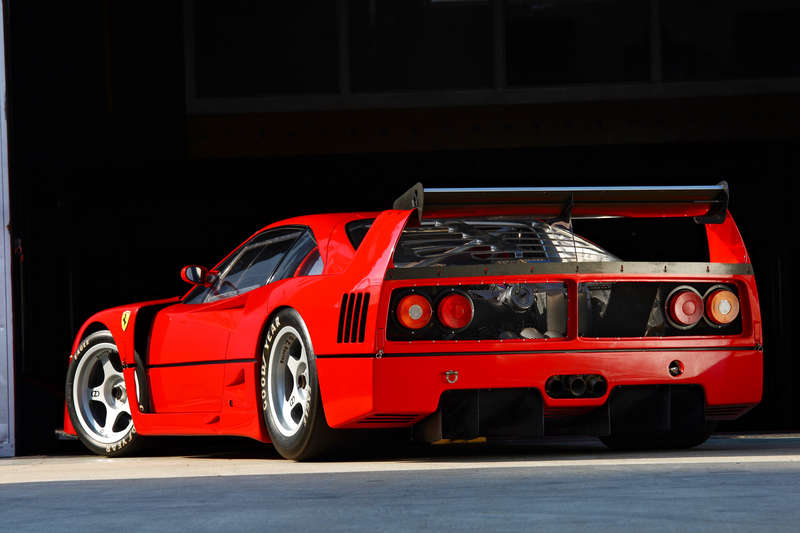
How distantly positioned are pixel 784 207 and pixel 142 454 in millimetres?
6560

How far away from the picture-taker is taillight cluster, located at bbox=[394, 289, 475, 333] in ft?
16.5

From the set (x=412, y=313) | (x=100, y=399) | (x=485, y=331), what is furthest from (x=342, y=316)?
(x=100, y=399)

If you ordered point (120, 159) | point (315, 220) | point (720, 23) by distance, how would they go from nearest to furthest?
1. point (315, 220)
2. point (120, 159)
3. point (720, 23)

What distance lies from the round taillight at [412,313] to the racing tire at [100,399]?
8.61ft

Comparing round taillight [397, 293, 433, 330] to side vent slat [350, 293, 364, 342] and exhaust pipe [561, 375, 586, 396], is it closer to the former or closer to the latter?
side vent slat [350, 293, 364, 342]

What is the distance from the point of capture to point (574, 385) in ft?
16.8

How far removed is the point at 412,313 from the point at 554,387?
2.39 feet

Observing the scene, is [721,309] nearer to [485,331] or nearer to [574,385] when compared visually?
[574,385]

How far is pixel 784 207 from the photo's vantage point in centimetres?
1064

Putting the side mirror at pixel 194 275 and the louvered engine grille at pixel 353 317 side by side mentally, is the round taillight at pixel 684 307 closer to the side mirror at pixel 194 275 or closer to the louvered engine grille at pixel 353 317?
the louvered engine grille at pixel 353 317

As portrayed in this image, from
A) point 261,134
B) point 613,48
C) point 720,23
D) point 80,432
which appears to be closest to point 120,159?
point 261,134

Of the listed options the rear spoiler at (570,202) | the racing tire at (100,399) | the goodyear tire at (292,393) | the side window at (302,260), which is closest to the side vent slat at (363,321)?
the goodyear tire at (292,393)

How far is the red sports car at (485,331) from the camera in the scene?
502 centimetres

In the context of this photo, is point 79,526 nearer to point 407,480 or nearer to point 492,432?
point 407,480
